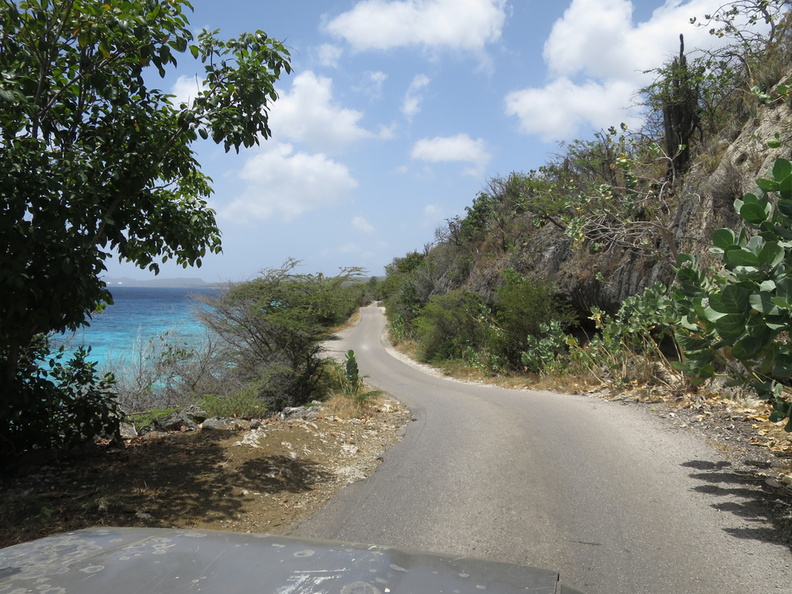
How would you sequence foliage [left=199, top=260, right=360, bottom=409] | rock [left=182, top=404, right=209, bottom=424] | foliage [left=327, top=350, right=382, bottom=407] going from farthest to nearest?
foliage [left=199, top=260, right=360, bottom=409] < foliage [left=327, top=350, right=382, bottom=407] < rock [left=182, top=404, right=209, bottom=424]

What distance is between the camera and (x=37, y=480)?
6.36 m

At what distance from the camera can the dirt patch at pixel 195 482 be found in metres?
5.43

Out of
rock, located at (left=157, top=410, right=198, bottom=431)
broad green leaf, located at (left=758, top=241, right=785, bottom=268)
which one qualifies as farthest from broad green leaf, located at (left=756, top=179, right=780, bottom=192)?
rock, located at (left=157, top=410, right=198, bottom=431)

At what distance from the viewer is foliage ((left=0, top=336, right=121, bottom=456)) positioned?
6.83 metres

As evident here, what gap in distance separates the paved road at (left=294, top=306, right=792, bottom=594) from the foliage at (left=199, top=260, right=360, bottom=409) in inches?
246

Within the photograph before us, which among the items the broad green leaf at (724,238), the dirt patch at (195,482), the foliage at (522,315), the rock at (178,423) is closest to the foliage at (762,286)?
the broad green leaf at (724,238)

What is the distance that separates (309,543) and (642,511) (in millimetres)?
4134

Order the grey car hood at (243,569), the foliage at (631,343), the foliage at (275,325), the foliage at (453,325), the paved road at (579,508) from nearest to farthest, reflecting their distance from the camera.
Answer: the grey car hood at (243,569) < the paved road at (579,508) < the foliage at (631,343) < the foliage at (275,325) < the foliage at (453,325)

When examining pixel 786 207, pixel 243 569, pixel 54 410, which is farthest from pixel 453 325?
pixel 243 569

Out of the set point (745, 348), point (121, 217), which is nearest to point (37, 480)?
point (121, 217)

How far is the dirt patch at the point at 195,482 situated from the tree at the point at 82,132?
111 cm

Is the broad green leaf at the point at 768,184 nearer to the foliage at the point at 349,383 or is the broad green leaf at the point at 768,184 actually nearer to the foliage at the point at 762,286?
the foliage at the point at 762,286

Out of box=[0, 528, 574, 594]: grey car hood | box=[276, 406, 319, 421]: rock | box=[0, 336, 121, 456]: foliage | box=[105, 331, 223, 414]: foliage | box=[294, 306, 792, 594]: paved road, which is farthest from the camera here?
box=[105, 331, 223, 414]: foliage

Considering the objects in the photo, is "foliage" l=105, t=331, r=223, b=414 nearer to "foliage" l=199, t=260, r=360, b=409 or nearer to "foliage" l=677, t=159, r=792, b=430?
"foliage" l=199, t=260, r=360, b=409
